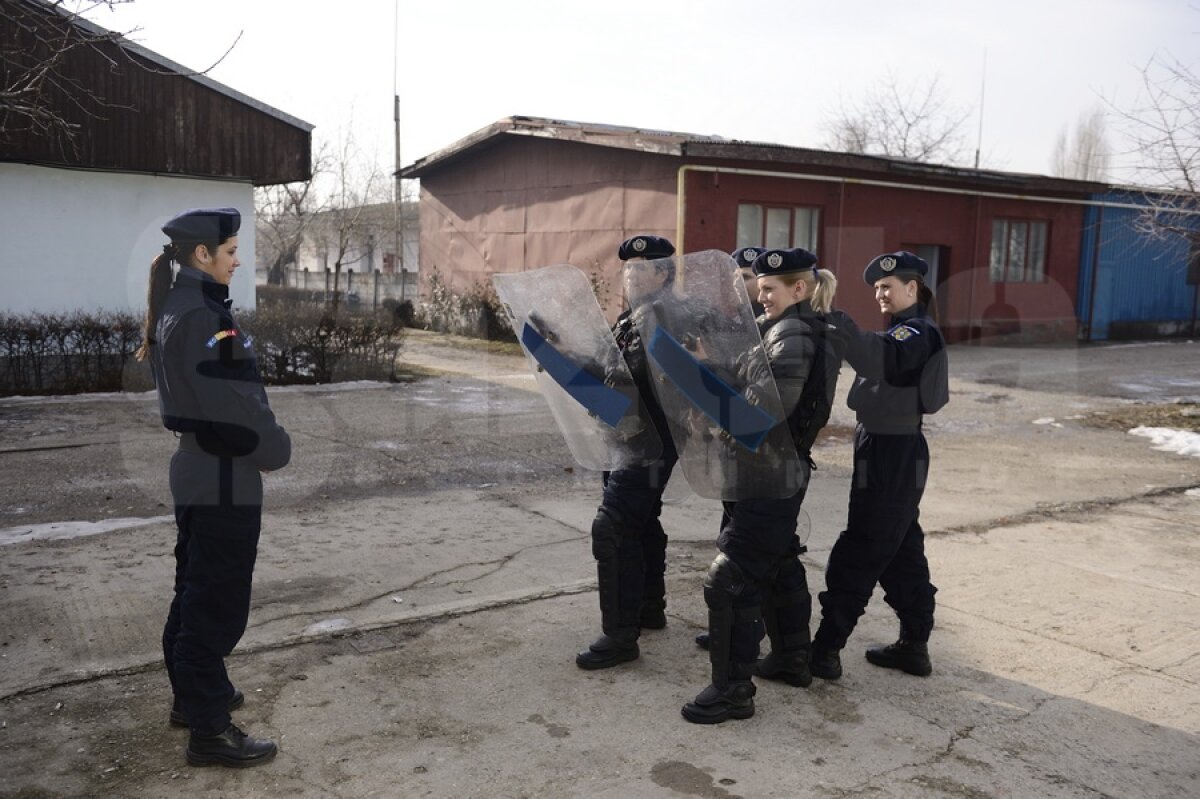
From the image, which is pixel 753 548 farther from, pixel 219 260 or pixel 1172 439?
pixel 1172 439

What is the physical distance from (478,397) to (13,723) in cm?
898

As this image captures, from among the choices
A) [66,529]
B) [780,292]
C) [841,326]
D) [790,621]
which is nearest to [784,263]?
[780,292]

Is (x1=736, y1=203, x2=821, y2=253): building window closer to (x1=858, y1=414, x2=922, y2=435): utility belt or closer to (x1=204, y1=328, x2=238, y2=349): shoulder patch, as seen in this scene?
(x1=858, y1=414, x2=922, y2=435): utility belt

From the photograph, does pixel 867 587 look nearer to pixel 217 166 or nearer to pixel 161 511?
pixel 161 511

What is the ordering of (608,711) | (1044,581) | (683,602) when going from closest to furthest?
1. (608,711)
2. (683,602)
3. (1044,581)

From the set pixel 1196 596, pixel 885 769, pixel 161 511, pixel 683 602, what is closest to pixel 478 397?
pixel 161 511

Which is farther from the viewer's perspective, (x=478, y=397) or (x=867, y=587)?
(x=478, y=397)

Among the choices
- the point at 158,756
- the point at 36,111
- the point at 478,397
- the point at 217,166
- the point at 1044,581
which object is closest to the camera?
the point at 158,756

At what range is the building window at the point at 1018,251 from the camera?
2184cm

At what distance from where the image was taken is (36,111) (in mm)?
6480

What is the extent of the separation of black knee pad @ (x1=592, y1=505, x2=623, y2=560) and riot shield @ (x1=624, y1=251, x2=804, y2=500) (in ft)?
1.87

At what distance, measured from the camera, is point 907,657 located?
4223 millimetres

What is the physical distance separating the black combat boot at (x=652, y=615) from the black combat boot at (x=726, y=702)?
877 mm

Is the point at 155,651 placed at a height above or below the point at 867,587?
below
